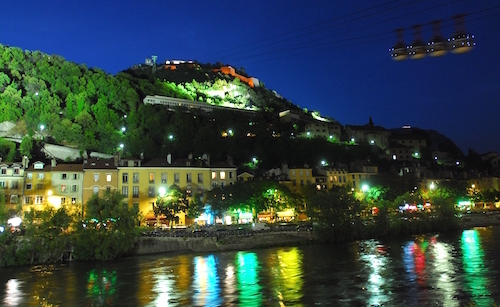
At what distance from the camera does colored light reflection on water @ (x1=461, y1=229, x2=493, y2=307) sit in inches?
928

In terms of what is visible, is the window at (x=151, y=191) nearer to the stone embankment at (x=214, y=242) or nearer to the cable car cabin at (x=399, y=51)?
the stone embankment at (x=214, y=242)

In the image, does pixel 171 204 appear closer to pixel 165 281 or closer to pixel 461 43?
pixel 165 281

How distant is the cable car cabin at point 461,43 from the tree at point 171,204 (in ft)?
161

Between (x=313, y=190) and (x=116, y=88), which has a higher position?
(x=116, y=88)

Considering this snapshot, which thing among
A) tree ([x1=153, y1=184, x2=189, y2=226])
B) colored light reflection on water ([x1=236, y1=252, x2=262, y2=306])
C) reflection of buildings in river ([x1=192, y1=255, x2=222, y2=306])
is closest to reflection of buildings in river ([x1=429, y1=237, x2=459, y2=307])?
colored light reflection on water ([x1=236, y1=252, x2=262, y2=306])

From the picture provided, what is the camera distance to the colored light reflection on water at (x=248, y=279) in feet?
83.1

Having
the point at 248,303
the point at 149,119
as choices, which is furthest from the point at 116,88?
the point at 248,303

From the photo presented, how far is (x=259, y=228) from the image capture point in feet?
180

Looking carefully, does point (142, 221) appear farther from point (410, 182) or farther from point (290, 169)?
point (410, 182)

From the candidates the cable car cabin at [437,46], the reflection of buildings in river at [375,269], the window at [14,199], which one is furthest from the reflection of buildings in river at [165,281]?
the window at [14,199]

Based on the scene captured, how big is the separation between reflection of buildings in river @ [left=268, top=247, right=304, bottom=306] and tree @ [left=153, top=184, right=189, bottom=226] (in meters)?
16.7

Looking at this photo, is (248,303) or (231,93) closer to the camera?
(248,303)

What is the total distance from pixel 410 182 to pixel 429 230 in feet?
75.7

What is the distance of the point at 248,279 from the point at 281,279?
2.49 m
